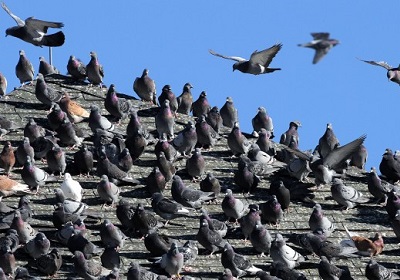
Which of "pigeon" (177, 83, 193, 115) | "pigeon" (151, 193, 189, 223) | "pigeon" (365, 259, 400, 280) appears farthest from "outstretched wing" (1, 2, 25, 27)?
"pigeon" (365, 259, 400, 280)

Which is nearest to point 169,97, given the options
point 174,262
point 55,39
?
point 55,39

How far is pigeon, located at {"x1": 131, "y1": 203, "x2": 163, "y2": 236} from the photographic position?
168ft

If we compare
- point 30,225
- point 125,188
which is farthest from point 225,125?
point 30,225

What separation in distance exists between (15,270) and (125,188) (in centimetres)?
633

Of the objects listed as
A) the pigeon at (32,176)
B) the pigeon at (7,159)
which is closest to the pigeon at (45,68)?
the pigeon at (7,159)

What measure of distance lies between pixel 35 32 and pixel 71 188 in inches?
346

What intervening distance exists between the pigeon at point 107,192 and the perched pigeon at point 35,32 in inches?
302

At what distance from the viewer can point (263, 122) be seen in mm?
60719

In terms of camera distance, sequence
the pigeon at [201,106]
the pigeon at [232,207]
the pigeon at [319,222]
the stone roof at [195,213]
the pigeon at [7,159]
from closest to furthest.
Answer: the stone roof at [195,213]
the pigeon at [319,222]
the pigeon at [232,207]
the pigeon at [7,159]
the pigeon at [201,106]

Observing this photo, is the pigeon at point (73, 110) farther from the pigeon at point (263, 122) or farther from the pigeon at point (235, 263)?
the pigeon at point (235, 263)

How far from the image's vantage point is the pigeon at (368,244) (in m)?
51.2

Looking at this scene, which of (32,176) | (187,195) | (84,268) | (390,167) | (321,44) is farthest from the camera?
(390,167)

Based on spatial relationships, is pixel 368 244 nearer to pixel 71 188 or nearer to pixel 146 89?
pixel 71 188

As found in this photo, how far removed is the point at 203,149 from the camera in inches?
2266
